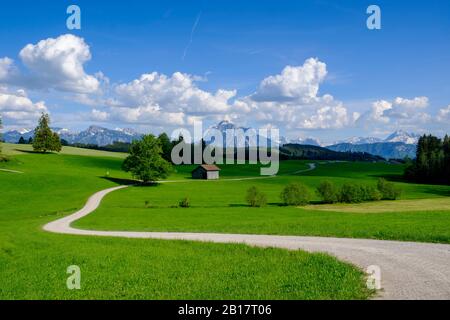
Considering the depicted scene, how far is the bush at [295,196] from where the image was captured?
65.2m

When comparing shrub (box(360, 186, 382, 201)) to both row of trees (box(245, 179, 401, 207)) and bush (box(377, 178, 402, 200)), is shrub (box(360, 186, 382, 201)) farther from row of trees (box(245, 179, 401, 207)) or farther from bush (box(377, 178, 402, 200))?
bush (box(377, 178, 402, 200))

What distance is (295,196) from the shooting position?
2564 inches

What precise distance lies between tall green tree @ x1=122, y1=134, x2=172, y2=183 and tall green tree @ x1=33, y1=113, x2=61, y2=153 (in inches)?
1879

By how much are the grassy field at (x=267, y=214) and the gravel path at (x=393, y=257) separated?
8.53ft

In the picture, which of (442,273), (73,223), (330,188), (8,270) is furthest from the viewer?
(330,188)

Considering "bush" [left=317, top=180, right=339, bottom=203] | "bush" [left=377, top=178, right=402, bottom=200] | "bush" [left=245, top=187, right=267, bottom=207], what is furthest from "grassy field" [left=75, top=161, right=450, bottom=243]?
"bush" [left=317, top=180, right=339, bottom=203]

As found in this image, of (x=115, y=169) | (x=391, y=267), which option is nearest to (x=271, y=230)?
(x=391, y=267)

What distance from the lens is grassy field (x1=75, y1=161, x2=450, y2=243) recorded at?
2862 centimetres

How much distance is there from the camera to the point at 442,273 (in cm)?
1551

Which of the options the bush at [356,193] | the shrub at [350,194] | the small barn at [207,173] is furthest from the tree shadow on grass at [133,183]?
the bush at [356,193]

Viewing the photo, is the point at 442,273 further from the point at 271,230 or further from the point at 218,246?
the point at 271,230

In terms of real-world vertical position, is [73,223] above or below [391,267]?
below

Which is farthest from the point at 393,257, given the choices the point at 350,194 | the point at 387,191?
the point at 387,191

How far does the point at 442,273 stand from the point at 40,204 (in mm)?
59350
